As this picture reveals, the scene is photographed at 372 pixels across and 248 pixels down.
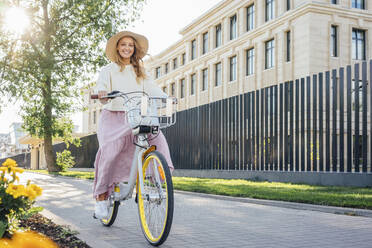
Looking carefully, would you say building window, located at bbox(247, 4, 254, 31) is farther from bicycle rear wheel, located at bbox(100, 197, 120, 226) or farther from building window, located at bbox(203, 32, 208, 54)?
bicycle rear wheel, located at bbox(100, 197, 120, 226)

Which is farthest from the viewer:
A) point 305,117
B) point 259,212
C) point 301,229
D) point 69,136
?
point 69,136

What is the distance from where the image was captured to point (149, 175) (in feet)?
14.4

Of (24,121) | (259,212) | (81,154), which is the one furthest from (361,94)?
(81,154)

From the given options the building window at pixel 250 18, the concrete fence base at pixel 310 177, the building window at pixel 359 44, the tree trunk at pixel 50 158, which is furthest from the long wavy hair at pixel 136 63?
the building window at pixel 250 18

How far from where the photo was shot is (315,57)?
2919cm

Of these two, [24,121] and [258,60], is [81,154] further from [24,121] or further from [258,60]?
[258,60]

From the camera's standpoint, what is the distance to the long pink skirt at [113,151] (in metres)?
4.83

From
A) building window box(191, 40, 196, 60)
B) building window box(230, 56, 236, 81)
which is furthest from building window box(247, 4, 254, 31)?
building window box(191, 40, 196, 60)

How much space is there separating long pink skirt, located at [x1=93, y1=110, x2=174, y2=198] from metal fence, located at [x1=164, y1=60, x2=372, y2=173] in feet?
26.9

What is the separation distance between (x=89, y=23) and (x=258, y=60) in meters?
14.7

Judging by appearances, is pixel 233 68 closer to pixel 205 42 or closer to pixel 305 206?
pixel 205 42

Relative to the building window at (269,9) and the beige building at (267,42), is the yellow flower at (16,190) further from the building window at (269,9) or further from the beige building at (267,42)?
the building window at (269,9)

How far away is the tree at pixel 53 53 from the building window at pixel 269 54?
11897 millimetres

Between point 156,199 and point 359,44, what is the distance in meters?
30.5
